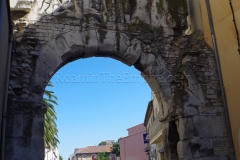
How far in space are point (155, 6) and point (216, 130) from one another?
3065 mm

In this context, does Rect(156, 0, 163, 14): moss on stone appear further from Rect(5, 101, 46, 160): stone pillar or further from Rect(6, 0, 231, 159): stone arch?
Rect(5, 101, 46, 160): stone pillar

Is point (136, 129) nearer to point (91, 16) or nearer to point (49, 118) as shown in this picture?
point (49, 118)

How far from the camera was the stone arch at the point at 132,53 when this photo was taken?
5.42 meters

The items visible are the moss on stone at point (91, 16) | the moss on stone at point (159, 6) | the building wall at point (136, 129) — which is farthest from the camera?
the building wall at point (136, 129)

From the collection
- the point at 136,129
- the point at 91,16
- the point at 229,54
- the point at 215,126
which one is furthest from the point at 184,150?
the point at 136,129

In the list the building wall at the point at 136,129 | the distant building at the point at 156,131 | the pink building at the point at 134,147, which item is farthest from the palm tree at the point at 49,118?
the building wall at the point at 136,129

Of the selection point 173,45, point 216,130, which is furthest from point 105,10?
point 216,130

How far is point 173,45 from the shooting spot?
266 inches

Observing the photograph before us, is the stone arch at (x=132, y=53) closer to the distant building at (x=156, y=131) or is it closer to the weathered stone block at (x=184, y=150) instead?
the weathered stone block at (x=184, y=150)

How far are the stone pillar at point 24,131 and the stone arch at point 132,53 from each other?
0.05 ft

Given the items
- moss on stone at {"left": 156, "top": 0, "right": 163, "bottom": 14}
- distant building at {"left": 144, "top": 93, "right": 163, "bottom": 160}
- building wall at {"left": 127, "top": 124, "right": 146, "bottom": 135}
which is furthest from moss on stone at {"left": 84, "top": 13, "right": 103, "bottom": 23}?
building wall at {"left": 127, "top": 124, "right": 146, "bottom": 135}

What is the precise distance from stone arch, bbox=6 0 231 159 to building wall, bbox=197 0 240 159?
0.29 metres

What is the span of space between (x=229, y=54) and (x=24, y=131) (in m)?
4.26

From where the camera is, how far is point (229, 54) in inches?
243
